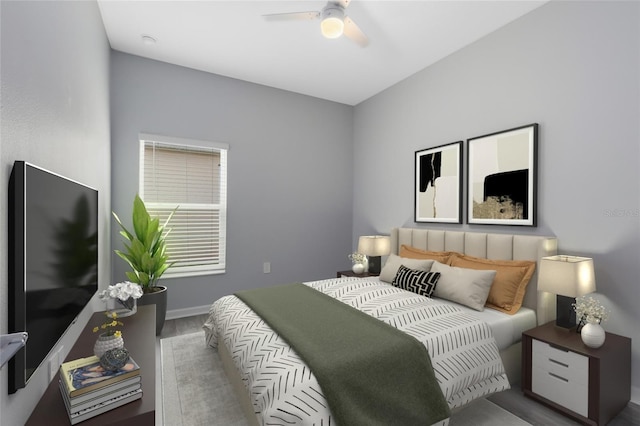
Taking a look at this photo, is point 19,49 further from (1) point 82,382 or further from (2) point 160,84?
(2) point 160,84

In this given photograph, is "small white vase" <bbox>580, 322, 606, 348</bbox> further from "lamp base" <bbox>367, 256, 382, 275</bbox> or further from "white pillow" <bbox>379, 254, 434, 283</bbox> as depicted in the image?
"lamp base" <bbox>367, 256, 382, 275</bbox>

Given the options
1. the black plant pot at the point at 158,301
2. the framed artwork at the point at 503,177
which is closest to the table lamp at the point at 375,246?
the framed artwork at the point at 503,177

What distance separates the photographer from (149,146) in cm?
349

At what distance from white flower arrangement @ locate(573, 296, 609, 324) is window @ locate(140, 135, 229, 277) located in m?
3.49

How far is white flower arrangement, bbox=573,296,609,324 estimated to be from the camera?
1970mm

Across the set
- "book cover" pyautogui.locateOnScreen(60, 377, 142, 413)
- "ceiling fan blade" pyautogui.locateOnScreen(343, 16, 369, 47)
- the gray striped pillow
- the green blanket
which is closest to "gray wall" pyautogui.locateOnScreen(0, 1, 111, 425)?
"book cover" pyautogui.locateOnScreen(60, 377, 142, 413)

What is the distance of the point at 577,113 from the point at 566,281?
1.27 m

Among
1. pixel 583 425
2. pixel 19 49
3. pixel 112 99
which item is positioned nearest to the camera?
pixel 19 49

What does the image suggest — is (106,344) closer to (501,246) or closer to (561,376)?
(561,376)

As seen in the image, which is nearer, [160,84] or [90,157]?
[90,157]

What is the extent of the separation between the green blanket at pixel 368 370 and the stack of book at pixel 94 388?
77 centimetres

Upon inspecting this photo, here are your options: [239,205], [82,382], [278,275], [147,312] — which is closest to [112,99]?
[239,205]

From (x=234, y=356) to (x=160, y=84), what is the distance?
3099mm

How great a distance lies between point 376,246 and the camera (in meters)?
3.79
